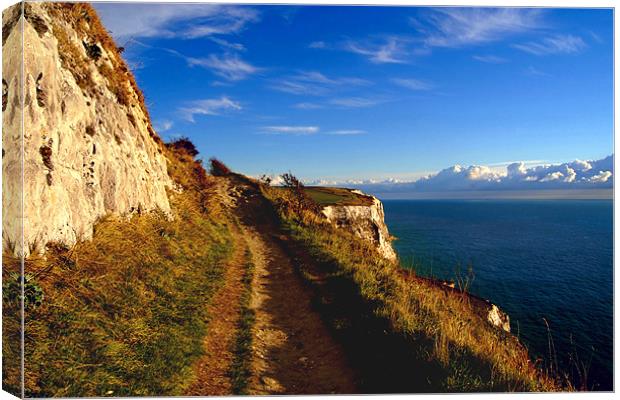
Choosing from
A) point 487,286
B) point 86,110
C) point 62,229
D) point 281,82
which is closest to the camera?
point 62,229

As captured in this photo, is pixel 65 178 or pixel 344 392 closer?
pixel 344 392

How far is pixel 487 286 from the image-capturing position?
22641 mm

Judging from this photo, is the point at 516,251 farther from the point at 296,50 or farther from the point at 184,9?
the point at 184,9

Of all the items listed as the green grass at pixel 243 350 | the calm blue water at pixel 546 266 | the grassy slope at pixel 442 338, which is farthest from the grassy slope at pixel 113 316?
the calm blue water at pixel 546 266

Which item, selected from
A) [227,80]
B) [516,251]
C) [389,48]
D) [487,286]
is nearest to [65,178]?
[227,80]

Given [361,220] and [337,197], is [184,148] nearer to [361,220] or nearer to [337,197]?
[337,197]

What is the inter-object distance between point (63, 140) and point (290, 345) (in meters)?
6.90

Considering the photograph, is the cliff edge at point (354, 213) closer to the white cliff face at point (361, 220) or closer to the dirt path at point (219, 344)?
the white cliff face at point (361, 220)

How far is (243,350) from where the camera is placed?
6.26 meters

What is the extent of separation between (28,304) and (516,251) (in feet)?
84.9

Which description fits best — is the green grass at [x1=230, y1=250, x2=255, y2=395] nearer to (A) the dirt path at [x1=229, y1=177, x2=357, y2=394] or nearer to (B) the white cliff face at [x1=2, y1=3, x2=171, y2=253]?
(A) the dirt path at [x1=229, y1=177, x2=357, y2=394]

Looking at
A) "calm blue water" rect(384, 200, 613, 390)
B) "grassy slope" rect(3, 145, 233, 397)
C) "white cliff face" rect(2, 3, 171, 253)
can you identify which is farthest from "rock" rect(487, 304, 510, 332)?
"white cliff face" rect(2, 3, 171, 253)

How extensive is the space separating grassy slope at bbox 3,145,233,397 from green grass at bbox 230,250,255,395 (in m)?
0.68

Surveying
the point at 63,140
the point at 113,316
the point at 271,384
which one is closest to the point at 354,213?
the point at 63,140
